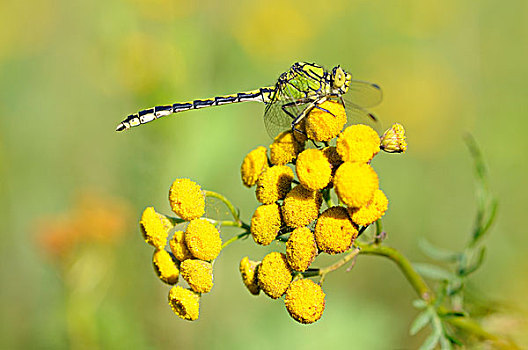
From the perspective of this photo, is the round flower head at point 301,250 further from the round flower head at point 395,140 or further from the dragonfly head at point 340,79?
the dragonfly head at point 340,79

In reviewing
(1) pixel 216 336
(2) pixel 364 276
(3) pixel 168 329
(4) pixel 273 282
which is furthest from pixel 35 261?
(4) pixel 273 282

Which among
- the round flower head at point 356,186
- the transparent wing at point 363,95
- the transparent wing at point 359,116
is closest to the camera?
the round flower head at point 356,186

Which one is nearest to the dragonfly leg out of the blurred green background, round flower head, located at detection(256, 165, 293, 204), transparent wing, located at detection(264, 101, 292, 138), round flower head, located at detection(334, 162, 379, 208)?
transparent wing, located at detection(264, 101, 292, 138)

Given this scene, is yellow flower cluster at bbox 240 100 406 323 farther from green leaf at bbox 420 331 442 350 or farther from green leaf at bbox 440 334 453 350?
green leaf at bbox 440 334 453 350

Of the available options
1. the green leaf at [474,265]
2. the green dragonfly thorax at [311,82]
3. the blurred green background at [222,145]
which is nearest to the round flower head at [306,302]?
the green dragonfly thorax at [311,82]

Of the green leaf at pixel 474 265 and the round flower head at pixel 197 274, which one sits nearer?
the round flower head at pixel 197 274

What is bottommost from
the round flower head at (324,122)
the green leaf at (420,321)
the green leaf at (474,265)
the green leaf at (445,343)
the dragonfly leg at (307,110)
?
the green leaf at (445,343)

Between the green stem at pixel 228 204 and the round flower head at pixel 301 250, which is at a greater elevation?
the green stem at pixel 228 204

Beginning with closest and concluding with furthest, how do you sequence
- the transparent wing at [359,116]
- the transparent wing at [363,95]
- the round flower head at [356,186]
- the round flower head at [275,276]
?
1. the round flower head at [356,186]
2. the round flower head at [275,276]
3. the transparent wing at [359,116]
4. the transparent wing at [363,95]
